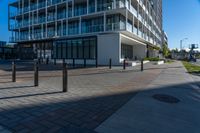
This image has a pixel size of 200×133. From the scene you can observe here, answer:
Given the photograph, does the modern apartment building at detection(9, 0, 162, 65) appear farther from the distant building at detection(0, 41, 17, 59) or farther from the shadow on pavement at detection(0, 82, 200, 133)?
the shadow on pavement at detection(0, 82, 200, 133)

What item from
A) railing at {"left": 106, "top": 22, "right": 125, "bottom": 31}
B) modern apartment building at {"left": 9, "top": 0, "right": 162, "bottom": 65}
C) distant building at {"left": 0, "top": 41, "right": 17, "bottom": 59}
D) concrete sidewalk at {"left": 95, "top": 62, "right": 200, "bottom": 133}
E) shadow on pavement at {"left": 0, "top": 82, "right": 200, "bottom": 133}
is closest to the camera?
shadow on pavement at {"left": 0, "top": 82, "right": 200, "bottom": 133}

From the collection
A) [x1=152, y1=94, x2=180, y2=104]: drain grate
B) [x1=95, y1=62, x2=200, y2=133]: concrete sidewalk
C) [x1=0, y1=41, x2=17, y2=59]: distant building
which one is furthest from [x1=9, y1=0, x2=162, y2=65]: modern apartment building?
[x1=95, y1=62, x2=200, y2=133]: concrete sidewalk

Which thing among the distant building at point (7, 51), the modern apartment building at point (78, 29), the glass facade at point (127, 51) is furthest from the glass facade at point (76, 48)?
the distant building at point (7, 51)

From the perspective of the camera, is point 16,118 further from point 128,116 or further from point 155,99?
point 155,99

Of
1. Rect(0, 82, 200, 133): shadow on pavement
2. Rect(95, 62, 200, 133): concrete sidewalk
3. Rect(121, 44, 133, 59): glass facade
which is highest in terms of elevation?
Rect(121, 44, 133, 59): glass facade

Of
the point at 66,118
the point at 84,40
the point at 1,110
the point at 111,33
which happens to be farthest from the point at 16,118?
the point at 84,40

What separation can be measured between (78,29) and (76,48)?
10.9 ft

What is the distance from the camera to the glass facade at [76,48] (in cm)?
2856

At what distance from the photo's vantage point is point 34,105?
207 inches

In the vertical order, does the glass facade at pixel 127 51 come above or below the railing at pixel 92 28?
below

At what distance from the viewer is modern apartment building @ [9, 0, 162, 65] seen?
2634 centimetres

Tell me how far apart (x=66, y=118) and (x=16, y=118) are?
3.96 feet

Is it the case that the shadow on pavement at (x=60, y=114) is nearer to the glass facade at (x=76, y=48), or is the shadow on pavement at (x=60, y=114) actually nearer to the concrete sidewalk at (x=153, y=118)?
the concrete sidewalk at (x=153, y=118)

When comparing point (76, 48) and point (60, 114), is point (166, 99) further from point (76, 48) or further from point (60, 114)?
point (76, 48)
